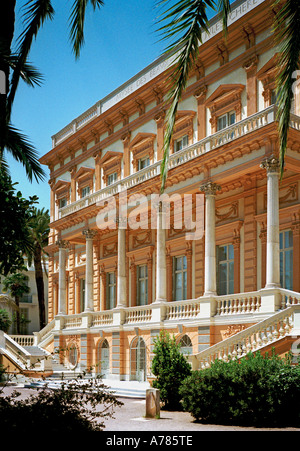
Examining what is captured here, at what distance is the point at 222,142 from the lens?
66.5 feet

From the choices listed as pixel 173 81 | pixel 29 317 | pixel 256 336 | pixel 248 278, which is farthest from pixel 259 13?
pixel 29 317

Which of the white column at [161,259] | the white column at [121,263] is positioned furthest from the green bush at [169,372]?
the white column at [121,263]

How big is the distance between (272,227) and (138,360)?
9.80 metres

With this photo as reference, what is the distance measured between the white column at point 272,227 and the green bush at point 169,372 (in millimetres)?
3636

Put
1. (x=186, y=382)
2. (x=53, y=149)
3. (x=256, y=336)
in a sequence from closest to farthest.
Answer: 1. (x=186, y=382)
2. (x=256, y=336)
3. (x=53, y=149)

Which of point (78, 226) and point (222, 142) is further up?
point (222, 142)

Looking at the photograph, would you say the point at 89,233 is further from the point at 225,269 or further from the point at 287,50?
the point at 287,50

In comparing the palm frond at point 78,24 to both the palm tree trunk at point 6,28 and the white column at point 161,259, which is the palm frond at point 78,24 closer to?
the palm tree trunk at point 6,28

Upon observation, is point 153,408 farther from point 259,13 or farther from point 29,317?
point 29,317

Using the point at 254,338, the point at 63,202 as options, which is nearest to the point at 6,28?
the point at 254,338

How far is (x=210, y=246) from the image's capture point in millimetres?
20453

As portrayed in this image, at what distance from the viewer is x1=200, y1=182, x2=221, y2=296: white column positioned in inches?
799

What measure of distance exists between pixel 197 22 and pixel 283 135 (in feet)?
4.96

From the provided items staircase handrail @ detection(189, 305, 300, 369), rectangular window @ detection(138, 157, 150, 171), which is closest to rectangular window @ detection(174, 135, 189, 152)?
rectangular window @ detection(138, 157, 150, 171)
